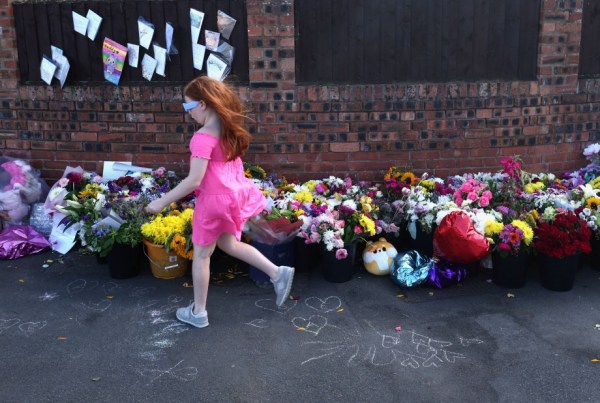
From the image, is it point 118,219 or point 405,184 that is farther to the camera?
point 405,184

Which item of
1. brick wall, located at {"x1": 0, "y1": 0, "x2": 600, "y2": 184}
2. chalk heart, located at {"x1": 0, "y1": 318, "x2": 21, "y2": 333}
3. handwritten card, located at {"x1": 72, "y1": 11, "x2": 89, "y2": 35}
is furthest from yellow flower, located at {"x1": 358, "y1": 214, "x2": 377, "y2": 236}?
handwritten card, located at {"x1": 72, "y1": 11, "x2": 89, "y2": 35}

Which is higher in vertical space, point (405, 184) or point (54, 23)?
point (54, 23)

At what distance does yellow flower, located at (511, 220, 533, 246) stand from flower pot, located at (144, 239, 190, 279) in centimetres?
254

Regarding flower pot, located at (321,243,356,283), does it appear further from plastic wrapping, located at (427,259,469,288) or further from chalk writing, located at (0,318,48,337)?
chalk writing, located at (0,318,48,337)

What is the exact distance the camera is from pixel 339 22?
217 inches

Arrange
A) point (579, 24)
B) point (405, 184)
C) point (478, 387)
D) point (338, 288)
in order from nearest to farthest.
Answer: point (478, 387), point (338, 288), point (405, 184), point (579, 24)

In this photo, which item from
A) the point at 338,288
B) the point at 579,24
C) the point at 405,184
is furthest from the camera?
the point at 579,24

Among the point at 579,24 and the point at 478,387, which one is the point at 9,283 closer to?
the point at 478,387

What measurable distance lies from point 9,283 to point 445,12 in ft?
14.2

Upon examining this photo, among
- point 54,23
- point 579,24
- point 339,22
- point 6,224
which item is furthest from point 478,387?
point 54,23

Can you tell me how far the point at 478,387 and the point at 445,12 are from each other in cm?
349

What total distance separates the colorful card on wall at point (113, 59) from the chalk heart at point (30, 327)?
7.94ft

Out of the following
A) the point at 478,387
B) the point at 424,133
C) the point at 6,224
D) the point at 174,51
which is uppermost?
the point at 174,51

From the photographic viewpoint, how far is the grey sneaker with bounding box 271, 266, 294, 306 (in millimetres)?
4145
